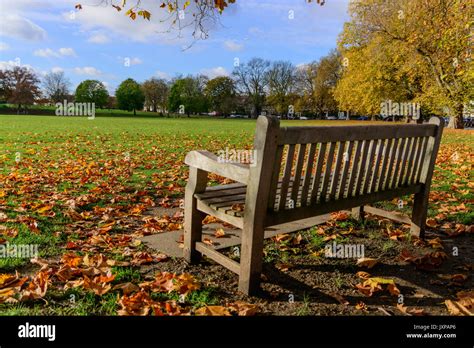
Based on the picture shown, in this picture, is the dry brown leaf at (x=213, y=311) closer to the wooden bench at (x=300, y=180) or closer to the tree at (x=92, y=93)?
the wooden bench at (x=300, y=180)

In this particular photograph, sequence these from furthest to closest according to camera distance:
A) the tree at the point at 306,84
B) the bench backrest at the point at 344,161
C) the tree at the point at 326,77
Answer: the tree at the point at 306,84, the tree at the point at 326,77, the bench backrest at the point at 344,161

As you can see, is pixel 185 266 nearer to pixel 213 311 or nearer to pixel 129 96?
pixel 213 311

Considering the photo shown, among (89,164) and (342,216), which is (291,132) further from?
(89,164)

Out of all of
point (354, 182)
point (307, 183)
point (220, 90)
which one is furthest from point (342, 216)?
point (220, 90)

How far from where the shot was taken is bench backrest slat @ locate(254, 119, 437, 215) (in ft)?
10.1

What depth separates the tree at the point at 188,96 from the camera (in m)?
79.3

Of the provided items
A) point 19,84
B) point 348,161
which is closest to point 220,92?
point 19,84

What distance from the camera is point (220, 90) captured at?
263ft

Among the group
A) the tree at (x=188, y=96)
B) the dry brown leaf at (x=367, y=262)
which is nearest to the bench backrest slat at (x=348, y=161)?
the dry brown leaf at (x=367, y=262)

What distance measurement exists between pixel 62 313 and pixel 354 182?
110 inches

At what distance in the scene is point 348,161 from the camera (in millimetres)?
3684

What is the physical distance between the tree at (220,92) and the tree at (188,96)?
1599mm

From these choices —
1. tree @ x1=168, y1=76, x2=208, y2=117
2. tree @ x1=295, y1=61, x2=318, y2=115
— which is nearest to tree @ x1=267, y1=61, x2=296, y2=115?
tree @ x1=295, y1=61, x2=318, y2=115

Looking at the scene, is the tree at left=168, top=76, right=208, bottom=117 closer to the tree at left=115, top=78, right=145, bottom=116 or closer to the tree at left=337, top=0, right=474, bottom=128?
the tree at left=115, top=78, right=145, bottom=116
